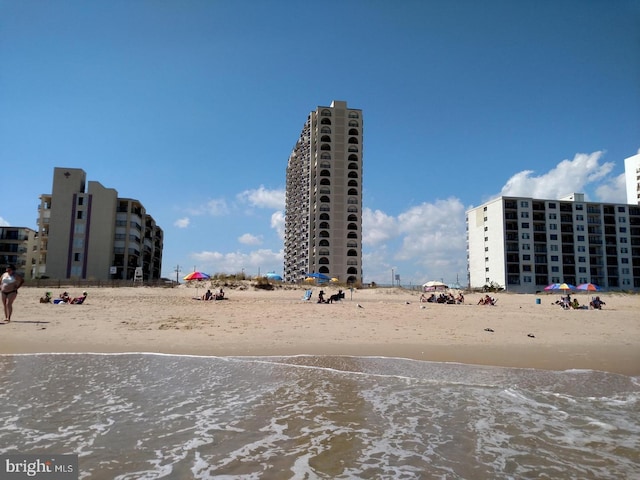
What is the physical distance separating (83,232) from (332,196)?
58206 millimetres

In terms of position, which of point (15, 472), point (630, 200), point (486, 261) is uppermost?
point (630, 200)

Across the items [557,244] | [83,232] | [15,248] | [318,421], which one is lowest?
[318,421]

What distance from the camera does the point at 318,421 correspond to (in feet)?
19.2

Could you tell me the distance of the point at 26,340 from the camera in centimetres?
1258

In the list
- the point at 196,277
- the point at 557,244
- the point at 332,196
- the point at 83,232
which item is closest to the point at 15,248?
the point at 83,232

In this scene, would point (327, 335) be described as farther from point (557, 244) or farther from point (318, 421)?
point (557, 244)

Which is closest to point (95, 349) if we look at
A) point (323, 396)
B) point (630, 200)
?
point (323, 396)

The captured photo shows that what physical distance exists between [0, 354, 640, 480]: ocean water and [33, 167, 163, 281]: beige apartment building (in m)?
70.0

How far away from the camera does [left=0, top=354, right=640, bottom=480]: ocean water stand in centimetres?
441

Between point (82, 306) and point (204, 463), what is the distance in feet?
66.5

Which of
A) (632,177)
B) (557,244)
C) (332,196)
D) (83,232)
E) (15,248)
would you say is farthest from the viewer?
(632,177)

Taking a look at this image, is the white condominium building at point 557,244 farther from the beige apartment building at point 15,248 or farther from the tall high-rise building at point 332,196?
the beige apartment building at point 15,248

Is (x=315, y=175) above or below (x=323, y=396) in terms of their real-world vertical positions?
above

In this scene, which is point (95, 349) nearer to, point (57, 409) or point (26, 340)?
point (26, 340)
